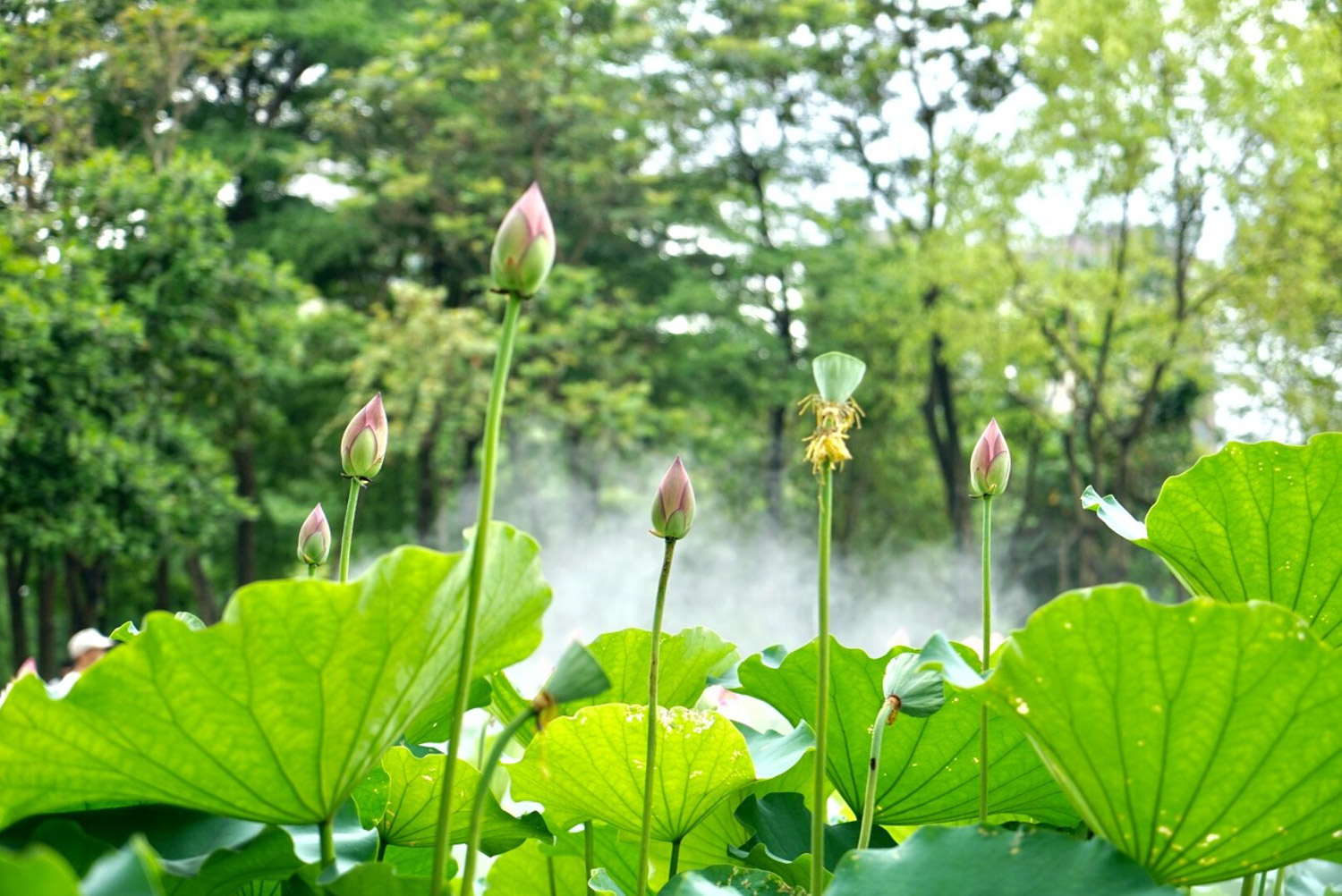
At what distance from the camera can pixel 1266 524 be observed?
1.24 ft

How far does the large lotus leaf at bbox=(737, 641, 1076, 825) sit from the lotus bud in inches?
1.7

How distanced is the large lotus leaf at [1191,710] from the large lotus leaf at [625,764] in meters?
0.10

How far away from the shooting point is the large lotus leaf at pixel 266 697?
0.89 ft

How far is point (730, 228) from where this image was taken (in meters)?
8.92

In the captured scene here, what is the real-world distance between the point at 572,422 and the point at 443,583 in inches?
285

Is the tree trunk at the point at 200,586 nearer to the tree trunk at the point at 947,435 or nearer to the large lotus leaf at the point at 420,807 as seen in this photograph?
the tree trunk at the point at 947,435

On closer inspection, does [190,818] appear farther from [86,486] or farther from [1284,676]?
[86,486]

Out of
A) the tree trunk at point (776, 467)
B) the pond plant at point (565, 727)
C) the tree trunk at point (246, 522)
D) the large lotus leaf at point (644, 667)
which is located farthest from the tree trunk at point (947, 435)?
the pond plant at point (565, 727)

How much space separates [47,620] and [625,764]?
21.8 feet

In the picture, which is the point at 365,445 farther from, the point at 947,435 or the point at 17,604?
the point at 947,435

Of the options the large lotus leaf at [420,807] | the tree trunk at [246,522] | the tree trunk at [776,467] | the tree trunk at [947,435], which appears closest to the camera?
the large lotus leaf at [420,807]

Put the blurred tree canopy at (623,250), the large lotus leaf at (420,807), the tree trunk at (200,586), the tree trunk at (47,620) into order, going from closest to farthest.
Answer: the large lotus leaf at (420,807) < the blurred tree canopy at (623,250) < the tree trunk at (47,620) < the tree trunk at (200,586)

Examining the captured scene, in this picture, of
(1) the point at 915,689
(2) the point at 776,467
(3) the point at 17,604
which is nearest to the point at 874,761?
(1) the point at 915,689

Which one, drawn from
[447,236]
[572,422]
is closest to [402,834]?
[572,422]
